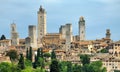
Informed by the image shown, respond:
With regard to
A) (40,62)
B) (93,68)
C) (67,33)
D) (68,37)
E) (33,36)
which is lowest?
(93,68)

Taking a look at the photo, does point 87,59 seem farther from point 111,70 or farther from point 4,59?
point 4,59

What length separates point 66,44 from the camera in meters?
A: 111

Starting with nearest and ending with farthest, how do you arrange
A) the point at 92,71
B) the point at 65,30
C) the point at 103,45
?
the point at 92,71 < the point at 103,45 < the point at 65,30

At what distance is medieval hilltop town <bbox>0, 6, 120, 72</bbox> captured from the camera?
98.6 metres

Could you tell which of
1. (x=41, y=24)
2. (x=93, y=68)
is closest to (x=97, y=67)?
(x=93, y=68)

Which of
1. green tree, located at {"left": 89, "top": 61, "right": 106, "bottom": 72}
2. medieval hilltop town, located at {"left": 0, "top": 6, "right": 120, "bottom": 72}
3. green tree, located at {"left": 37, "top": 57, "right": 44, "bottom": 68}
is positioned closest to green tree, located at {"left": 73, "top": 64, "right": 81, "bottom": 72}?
green tree, located at {"left": 89, "top": 61, "right": 106, "bottom": 72}

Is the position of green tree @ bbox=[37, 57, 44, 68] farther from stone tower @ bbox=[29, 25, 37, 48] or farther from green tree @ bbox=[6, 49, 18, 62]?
stone tower @ bbox=[29, 25, 37, 48]

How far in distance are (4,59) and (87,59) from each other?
1235 centimetres

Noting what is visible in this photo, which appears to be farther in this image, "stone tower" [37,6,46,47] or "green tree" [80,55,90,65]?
"stone tower" [37,6,46,47]

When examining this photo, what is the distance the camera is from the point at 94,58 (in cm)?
9806

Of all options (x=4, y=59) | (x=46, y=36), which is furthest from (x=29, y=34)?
(x=4, y=59)

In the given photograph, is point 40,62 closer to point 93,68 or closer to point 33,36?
point 93,68

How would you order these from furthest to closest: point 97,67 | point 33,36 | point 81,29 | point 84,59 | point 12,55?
point 81,29 < point 33,36 < point 12,55 < point 84,59 < point 97,67

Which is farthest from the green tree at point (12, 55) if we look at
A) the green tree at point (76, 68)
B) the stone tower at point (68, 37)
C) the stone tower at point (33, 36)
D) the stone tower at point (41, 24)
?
the stone tower at point (41, 24)
